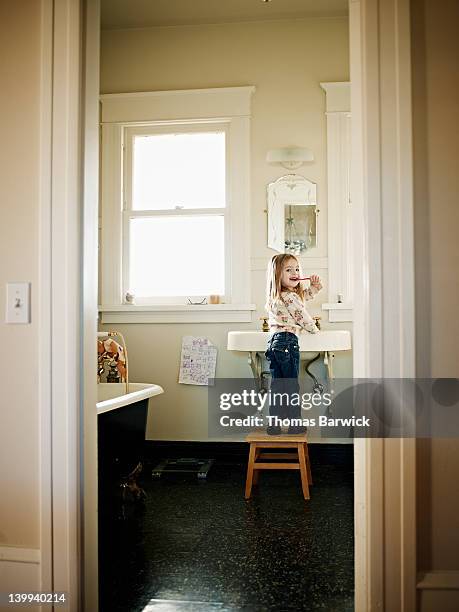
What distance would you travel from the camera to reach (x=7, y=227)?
162 cm

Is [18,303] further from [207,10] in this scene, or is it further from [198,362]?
[207,10]

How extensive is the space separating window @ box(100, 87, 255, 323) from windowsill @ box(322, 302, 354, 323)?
69cm

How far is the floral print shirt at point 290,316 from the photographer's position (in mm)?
3154

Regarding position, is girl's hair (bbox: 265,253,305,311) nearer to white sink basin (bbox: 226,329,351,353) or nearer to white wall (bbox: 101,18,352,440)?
white sink basin (bbox: 226,329,351,353)

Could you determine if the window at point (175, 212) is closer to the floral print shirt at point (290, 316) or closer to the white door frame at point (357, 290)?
the floral print shirt at point (290, 316)

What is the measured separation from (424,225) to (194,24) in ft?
10.3

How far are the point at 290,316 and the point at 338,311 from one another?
2.22 ft

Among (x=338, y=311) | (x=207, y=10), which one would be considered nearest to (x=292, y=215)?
(x=338, y=311)

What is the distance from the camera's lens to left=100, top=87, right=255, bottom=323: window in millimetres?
3877

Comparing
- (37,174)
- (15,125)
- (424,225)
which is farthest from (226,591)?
(15,125)

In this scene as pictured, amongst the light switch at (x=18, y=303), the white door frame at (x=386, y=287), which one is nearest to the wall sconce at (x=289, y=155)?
the white door frame at (x=386, y=287)

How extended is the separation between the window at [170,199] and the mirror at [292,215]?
0.69 ft

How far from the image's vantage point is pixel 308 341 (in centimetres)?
323

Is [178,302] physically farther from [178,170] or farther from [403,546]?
[403,546]
